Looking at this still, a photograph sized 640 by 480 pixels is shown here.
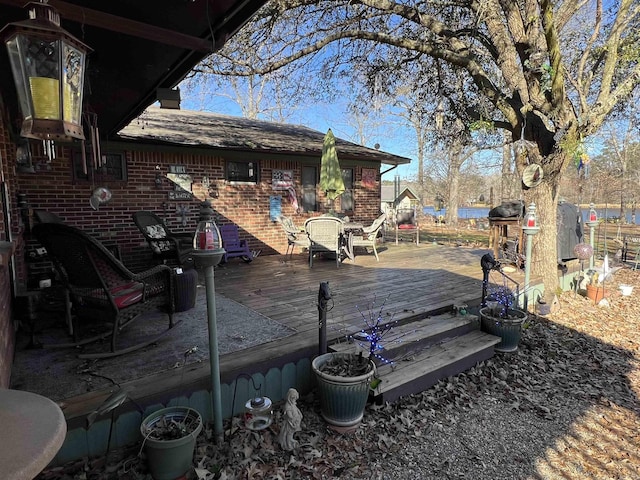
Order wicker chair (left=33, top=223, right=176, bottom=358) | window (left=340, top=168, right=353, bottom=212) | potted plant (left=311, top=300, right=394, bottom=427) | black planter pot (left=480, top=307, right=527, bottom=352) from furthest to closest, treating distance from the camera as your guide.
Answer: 1. window (left=340, top=168, right=353, bottom=212)
2. black planter pot (left=480, top=307, right=527, bottom=352)
3. wicker chair (left=33, top=223, right=176, bottom=358)
4. potted plant (left=311, top=300, right=394, bottom=427)

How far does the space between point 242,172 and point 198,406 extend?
5.81 m

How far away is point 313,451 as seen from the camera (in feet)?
7.99

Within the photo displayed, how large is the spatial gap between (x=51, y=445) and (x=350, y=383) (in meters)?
1.93

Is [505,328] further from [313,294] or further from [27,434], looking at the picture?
[27,434]

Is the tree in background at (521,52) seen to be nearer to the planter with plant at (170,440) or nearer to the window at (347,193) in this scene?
the window at (347,193)

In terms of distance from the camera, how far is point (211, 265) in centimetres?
223

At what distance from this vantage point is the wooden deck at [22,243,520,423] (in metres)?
2.46

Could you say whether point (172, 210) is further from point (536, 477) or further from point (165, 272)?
point (536, 477)

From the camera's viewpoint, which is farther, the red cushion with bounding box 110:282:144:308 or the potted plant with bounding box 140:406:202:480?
the red cushion with bounding box 110:282:144:308

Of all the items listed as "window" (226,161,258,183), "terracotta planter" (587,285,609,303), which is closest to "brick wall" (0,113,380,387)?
"window" (226,161,258,183)

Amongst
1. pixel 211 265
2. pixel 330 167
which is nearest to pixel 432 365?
pixel 211 265

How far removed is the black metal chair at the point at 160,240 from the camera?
5594 mm

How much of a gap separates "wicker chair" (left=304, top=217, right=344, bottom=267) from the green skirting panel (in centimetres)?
361

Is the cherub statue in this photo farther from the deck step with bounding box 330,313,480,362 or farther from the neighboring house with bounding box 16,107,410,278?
the neighboring house with bounding box 16,107,410,278
